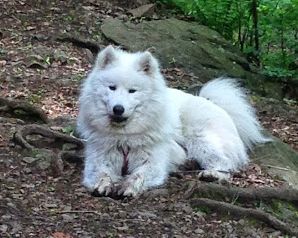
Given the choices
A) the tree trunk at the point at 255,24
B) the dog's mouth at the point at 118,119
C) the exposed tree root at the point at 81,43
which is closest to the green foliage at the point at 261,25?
the tree trunk at the point at 255,24

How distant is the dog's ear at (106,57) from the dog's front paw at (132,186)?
0.98 metres

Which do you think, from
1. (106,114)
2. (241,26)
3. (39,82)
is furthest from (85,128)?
(241,26)

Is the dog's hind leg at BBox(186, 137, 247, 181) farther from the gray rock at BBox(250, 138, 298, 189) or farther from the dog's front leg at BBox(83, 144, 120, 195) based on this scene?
the dog's front leg at BBox(83, 144, 120, 195)

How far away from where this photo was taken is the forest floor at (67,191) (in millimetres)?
4496

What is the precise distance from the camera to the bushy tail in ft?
Result: 21.4

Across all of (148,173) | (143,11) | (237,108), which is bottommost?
(148,173)

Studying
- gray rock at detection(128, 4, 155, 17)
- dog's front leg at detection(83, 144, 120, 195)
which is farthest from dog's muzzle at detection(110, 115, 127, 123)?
gray rock at detection(128, 4, 155, 17)

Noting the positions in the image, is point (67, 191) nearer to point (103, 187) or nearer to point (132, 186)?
point (103, 187)

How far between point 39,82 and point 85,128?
2.60 metres

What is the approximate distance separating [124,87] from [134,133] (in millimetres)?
437

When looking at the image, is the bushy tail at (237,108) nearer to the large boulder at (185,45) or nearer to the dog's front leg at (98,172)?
the dog's front leg at (98,172)

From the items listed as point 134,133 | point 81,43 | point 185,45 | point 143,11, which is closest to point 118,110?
point 134,133

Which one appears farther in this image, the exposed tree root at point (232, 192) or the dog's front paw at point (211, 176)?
the dog's front paw at point (211, 176)

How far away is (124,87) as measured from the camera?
5.18 meters
